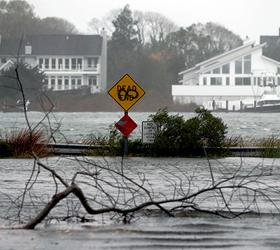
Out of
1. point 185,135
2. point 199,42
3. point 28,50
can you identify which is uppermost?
point 199,42

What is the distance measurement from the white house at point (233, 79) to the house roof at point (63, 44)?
15.9 meters

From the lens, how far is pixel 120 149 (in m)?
23.8

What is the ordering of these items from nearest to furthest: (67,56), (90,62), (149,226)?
(149,226) → (90,62) → (67,56)

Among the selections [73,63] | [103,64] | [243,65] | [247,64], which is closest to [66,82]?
[103,64]

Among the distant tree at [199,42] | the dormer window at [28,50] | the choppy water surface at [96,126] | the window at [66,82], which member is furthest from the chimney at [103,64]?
the choppy water surface at [96,126]

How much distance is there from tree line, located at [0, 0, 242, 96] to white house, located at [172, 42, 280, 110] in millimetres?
2996

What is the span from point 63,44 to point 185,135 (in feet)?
326

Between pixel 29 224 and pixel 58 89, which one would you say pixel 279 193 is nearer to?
pixel 29 224

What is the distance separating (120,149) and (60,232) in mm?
14386

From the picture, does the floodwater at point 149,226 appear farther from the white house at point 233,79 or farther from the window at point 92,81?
the window at point 92,81

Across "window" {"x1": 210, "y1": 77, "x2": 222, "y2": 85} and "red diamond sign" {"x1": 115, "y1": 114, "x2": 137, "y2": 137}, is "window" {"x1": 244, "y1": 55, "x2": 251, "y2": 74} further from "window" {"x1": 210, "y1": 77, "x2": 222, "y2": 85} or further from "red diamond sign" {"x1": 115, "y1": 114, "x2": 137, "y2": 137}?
"red diamond sign" {"x1": 115, "y1": 114, "x2": 137, "y2": 137}

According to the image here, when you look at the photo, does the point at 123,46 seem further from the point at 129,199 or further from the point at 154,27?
the point at 129,199

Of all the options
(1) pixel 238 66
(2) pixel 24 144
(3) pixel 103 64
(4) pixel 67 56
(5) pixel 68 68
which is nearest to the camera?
(2) pixel 24 144

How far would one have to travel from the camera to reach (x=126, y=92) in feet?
76.5
